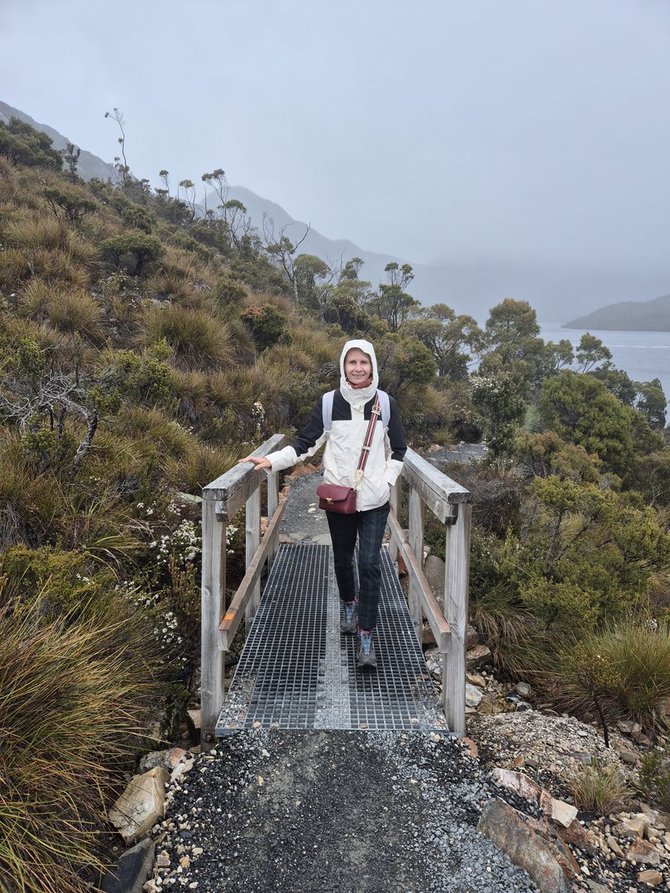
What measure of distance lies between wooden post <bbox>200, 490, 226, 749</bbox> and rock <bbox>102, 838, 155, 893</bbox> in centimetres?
63

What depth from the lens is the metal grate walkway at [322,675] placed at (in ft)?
8.84

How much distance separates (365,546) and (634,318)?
201 metres

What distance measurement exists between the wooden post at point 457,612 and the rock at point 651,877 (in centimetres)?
88

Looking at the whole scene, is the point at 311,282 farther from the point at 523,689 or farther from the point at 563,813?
the point at 563,813

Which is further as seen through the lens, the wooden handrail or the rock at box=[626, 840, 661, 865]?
the wooden handrail

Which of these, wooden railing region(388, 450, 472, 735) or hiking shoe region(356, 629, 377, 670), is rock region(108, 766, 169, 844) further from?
wooden railing region(388, 450, 472, 735)

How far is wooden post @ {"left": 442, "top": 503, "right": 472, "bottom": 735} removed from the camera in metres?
2.59

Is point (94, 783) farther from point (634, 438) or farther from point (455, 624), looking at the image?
point (634, 438)

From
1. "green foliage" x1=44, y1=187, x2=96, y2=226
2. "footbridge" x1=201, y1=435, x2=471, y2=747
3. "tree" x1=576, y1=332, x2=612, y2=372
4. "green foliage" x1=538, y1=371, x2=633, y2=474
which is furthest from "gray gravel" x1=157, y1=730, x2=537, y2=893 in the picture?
"tree" x1=576, y1=332, x2=612, y2=372

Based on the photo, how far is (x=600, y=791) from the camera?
2324 mm

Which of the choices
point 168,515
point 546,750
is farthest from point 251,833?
point 168,515

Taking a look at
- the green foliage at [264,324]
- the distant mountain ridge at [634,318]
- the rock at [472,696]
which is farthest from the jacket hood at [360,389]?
the distant mountain ridge at [634,318]

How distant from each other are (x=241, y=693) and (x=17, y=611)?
130cm

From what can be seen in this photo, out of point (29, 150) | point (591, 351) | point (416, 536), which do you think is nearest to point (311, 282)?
point (29, 150)
